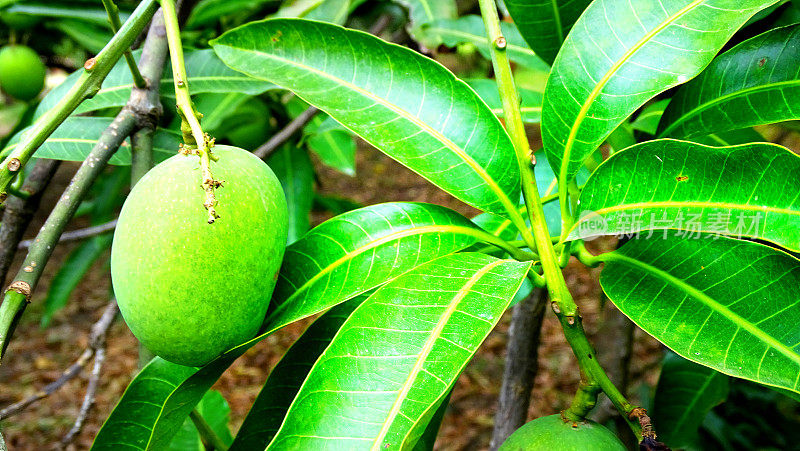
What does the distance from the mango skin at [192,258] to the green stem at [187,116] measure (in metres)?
0.04

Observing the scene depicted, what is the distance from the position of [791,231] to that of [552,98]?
12.3 inches

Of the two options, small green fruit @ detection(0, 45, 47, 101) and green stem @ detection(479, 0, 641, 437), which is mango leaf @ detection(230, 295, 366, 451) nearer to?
green stem @ detection(479, 0, 641, 437)

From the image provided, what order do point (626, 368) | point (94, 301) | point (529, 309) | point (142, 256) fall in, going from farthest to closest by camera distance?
point (94, 301)
point (626, 368)
point (529, 309)
point (142, 256)

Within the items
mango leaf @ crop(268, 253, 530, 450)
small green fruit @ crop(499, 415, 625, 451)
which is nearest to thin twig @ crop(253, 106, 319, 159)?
mango leaf @ crop(268, 253, 530, 450)

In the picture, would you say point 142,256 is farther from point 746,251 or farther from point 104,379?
point 104,379

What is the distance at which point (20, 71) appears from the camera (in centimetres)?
186

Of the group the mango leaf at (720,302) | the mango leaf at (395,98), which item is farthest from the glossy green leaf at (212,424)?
the mango leaf at (720,302)

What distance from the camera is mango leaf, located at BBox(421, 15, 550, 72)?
4.33ft

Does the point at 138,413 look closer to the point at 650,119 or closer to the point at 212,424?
the point at 212,424

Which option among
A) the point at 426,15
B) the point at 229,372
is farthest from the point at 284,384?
the point at 229,372

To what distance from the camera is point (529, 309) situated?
129 cm

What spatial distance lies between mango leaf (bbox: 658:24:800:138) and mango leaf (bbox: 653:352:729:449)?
584 millimetres

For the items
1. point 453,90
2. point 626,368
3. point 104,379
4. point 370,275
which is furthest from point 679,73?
point 104,379

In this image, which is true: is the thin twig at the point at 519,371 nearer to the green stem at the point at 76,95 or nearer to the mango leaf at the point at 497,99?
the mango leaf at the point at 497,99
